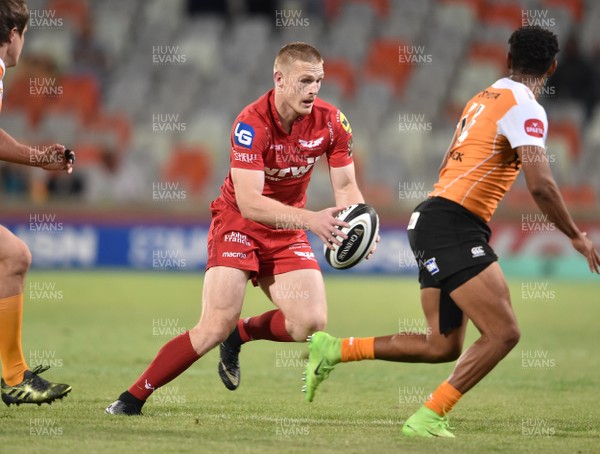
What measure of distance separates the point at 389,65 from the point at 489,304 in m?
18.7

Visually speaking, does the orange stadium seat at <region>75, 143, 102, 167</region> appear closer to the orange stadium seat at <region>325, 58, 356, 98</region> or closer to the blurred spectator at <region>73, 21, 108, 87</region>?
the blurred spectator at <region>73, 21, 108, 87</region>

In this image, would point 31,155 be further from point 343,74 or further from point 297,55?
point 343,74

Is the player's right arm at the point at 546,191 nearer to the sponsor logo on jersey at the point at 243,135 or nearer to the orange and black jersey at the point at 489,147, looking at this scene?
the orange and black jersey at the point at 489,147

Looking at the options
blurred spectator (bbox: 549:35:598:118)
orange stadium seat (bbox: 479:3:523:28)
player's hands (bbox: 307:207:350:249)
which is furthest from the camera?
orange stadium seat (bbox: 479:3:523:28)

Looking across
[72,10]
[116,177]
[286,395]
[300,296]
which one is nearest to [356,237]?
[300,296]

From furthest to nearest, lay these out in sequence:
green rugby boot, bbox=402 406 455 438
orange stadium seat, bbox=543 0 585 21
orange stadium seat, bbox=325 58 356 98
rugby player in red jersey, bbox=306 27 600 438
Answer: orange stadium seat, bbox=543 0 585 21
orange stadium seat, bbox=325 58 356 98
green rugby boot, bbox=402 406 455 438
rugby player in red jersey, bbox=306 27 600 438

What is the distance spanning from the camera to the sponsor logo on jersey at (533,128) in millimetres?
5738

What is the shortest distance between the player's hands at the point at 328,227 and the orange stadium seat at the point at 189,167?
15.5 m

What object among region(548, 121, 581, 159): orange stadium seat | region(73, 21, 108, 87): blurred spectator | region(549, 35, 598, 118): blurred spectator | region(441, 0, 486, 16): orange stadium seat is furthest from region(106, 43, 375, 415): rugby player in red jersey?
region(441, 0, 486, 16): orange stadium seat

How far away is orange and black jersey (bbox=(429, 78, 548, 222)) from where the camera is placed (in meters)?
5.82

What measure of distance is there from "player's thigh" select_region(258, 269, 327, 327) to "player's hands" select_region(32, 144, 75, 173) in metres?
1.61

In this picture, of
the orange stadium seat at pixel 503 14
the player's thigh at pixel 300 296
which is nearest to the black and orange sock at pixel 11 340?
the player's thigh at pixel 300 296

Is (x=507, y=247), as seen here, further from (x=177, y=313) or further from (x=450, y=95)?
(x=177, y=313)

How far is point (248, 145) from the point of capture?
6.59 meters
